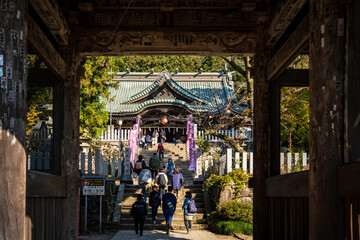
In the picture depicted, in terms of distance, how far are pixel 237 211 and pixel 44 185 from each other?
916cm

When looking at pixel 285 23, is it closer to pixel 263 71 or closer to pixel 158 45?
pixel 263 71

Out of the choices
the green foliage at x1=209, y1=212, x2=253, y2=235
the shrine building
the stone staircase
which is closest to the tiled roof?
the shrine building

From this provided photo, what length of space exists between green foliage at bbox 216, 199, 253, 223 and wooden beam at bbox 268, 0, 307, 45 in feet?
25.3

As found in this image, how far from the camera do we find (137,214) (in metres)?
14.2

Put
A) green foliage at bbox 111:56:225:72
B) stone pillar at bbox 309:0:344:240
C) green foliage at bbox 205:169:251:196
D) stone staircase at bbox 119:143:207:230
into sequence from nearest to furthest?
stone pillar at bbox 309:0:344:240
stone staircase at bbox 119:143:207:230
green foliage at bbox 205:169:251:196
green foliage at bbox 111:56:225:72

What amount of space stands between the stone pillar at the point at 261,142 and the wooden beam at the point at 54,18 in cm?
388

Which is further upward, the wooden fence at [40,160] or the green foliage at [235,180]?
the wooden fence at [40,160]

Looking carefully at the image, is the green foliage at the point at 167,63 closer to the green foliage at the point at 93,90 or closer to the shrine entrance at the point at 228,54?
the green foliage at the point at 93,90

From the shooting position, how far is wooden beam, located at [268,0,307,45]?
7480mm

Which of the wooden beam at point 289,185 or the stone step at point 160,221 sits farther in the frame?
the stone step at point 160,221

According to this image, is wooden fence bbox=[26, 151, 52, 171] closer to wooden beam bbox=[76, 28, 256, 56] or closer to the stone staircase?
wooden beam bbox=[76, 28, 256, 56]

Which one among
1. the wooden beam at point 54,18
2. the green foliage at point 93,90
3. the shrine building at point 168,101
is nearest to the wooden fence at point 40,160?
the wooden beam at point 54,18

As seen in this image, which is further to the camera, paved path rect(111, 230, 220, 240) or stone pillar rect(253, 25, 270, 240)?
paved path rect(111, 230, 220, 240)

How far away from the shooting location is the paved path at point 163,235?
14.1m
